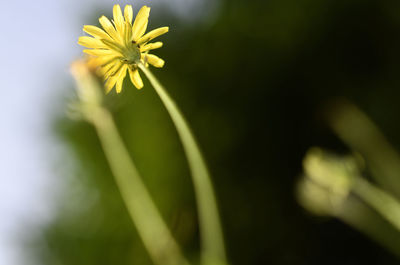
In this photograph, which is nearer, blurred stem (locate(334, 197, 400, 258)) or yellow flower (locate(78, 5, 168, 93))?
yellow flower (locate(78, 5, 168, 93))

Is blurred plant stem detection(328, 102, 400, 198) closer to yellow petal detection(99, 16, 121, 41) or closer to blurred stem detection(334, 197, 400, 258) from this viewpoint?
blurred stem detection(334, 197, 400, 258)

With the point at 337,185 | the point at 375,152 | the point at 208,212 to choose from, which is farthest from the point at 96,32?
the point at 375,152

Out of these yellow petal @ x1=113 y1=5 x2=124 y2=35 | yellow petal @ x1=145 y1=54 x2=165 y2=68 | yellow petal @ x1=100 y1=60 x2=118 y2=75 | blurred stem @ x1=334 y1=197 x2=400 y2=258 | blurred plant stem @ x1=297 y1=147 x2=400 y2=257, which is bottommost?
blurred stem @ x1=334 y1=197 x2=400 y2=258

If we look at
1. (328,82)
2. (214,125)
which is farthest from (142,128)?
(328,82)

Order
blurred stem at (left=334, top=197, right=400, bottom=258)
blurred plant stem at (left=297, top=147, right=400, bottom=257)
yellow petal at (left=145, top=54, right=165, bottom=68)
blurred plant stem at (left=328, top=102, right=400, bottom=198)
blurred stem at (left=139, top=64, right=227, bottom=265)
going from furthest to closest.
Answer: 1. blurred stem at (left=334, top=197, right=400, bottom=258)
2. blurred plant stem at (left=328, top=102, right=400, bottom=198)
3. blurred plant stem at (left=297, top=147, right=400, bottom=257)
4. blurred stem at (left=139, top=64, right=227, bottom=265)
5. yellow petal at (left=145, top=54, right=165, bottom=68)

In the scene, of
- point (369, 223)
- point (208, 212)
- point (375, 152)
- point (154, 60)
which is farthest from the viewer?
point (369, 223)

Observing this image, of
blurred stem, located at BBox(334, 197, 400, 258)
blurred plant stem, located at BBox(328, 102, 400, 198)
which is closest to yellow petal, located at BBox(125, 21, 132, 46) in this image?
blurred plant stem, located at BBox(328, 102, 400, 198)

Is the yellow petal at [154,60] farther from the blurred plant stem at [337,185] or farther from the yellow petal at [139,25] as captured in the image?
the blurred plant stem at [337,185]

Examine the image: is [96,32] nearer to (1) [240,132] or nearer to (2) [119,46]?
(2) [119,46]

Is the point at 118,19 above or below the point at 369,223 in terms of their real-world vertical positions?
above

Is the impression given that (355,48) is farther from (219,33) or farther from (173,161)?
(173,161)
